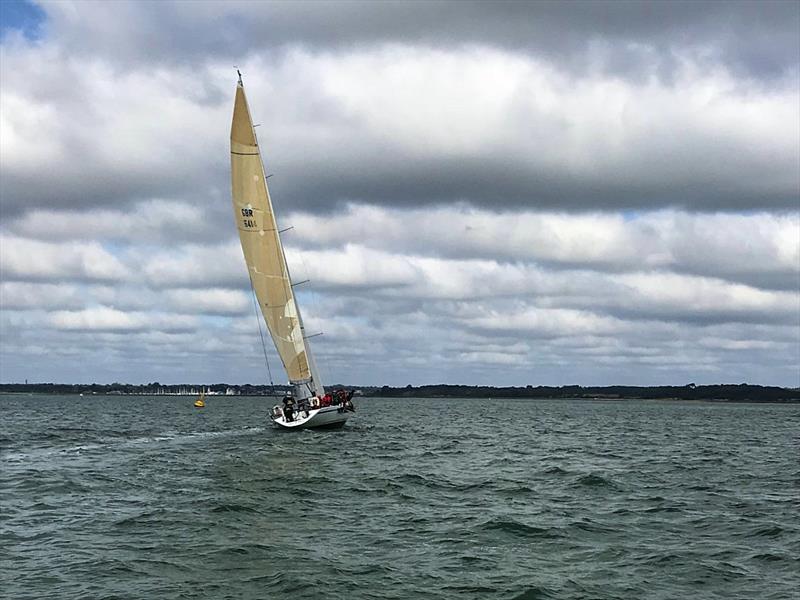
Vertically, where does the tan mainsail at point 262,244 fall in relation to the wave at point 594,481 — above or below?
above

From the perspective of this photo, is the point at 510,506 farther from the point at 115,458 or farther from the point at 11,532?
the point at 115,458

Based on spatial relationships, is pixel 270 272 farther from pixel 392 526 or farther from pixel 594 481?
pixel 392 526

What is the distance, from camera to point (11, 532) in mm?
20141

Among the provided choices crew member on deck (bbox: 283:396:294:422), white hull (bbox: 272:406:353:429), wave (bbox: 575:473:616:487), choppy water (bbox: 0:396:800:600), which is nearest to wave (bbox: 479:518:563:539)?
choppy water (bbox: 0:396:800:600)

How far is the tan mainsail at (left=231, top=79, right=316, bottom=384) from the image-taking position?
2084 inches

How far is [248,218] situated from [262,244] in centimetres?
187

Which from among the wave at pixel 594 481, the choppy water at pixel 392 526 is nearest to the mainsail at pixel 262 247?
the choppy water at pixel 392 526

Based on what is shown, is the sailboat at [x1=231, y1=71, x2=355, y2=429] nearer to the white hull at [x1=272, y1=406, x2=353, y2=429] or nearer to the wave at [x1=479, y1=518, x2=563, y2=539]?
the white hull at [x1=272, y1=406, x2=353, y2=429]

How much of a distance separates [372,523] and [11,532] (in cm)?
882

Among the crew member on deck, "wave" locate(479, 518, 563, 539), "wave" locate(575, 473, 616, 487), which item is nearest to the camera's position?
"wave" locate(479, 518, 563, 539)

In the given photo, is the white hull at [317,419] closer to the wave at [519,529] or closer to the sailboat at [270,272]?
the sailboat at [270,272]

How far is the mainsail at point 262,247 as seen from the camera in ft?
174

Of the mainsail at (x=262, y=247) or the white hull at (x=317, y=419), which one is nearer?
the mainsail at (x=262, y=247)

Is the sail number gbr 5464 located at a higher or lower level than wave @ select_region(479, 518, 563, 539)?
higher
